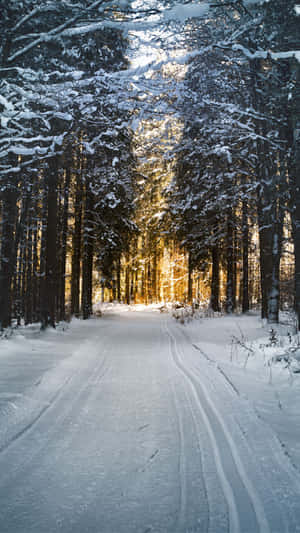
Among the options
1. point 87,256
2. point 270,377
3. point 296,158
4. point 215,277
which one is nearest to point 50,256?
point 87,256

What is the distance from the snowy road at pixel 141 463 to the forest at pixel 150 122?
4985 mm

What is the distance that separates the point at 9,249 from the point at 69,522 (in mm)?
9240

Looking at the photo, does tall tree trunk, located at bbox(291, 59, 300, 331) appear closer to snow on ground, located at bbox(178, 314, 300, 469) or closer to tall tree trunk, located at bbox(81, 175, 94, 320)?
snow on ground, located at bbox(178, 314, 300, 469)

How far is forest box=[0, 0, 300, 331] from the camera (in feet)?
23.0

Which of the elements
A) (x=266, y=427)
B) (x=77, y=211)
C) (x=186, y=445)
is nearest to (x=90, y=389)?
(x=186, y=445)

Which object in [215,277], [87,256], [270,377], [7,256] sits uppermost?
[87,256]

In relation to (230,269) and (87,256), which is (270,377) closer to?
(230,269)

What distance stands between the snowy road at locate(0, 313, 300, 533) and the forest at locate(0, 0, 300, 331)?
16.4ft

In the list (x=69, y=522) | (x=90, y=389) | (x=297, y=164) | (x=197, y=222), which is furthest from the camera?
(x=197, y=222)

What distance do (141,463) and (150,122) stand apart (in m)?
9.52

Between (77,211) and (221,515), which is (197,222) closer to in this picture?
(77,211)

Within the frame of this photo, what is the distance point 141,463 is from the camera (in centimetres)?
311

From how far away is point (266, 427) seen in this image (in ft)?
12.9

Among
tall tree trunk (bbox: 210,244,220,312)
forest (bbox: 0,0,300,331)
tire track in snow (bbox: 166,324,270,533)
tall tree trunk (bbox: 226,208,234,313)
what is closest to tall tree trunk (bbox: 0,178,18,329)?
forest (bbox: 0,0,300,331)
